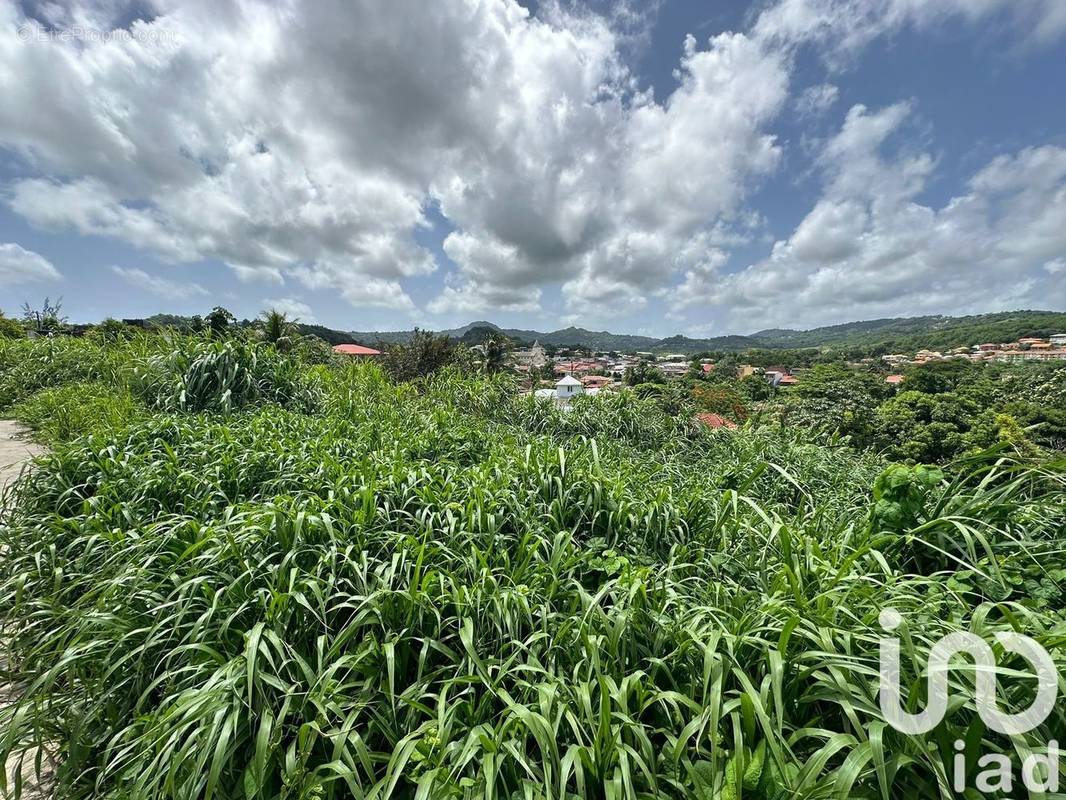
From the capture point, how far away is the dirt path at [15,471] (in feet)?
4.26

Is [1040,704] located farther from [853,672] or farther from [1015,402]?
[1015,402]

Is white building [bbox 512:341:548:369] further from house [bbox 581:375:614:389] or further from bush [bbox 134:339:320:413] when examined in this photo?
bush [bbox 134:339:320:413]

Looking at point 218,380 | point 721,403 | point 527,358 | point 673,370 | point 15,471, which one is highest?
point 527,358

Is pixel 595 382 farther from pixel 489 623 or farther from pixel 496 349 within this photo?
pixel 489 623

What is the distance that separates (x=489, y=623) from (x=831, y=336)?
16891cm

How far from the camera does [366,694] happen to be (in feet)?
4.25

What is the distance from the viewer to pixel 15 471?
3.99 meters

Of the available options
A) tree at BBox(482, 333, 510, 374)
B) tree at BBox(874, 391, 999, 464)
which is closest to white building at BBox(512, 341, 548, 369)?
tree at BBox(482, 333, 510, 374)

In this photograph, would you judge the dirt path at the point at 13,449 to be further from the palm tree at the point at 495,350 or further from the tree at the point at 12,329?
the palm tree at the point at 495,350

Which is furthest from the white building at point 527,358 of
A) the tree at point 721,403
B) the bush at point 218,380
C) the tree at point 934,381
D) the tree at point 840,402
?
the tree at point 934,381

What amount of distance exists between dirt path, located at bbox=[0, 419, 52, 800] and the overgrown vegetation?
90mm

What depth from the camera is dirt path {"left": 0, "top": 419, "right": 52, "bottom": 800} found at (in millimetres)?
1298

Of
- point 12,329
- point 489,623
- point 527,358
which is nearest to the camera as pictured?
point 489,623

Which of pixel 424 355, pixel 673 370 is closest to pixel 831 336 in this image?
pixel 673 370
